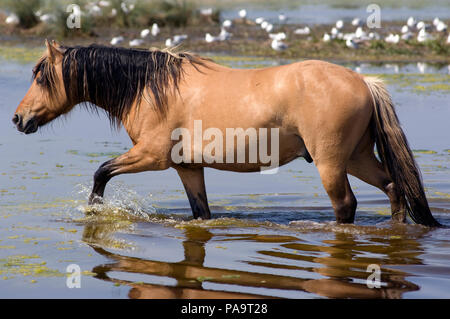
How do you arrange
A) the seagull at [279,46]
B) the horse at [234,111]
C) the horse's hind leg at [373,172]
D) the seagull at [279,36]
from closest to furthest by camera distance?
the horse at [234,111] < the horse's hind leg at [373,172] < the seagull at [279,46] < the seagull at [279,36]

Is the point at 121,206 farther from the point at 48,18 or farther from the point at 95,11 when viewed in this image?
the point at 95,11

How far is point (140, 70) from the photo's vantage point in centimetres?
693

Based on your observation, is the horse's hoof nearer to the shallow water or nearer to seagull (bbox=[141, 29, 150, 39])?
the shallow water

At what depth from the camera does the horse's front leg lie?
6.84 m

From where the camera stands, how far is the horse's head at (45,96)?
695cm

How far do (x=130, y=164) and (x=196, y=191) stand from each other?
63cm

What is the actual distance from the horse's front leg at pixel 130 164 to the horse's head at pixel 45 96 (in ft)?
2.16

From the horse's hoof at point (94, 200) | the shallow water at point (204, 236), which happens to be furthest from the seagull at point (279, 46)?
the horse's hoof at point (94, 200)

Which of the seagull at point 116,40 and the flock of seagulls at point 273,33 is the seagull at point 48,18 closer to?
the flock of seagulls at point 273,33

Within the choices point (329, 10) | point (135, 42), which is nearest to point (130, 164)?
point (135, 42)

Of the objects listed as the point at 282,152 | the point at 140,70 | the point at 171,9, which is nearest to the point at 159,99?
the point at 140,70

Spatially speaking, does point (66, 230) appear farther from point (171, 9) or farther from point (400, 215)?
point (171, 9)

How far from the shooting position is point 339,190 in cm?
659

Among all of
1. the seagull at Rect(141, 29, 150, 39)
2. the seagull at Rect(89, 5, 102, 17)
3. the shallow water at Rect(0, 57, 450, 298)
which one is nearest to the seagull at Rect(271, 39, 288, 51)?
the seagull at Rect(141, 29, 150, 39)
